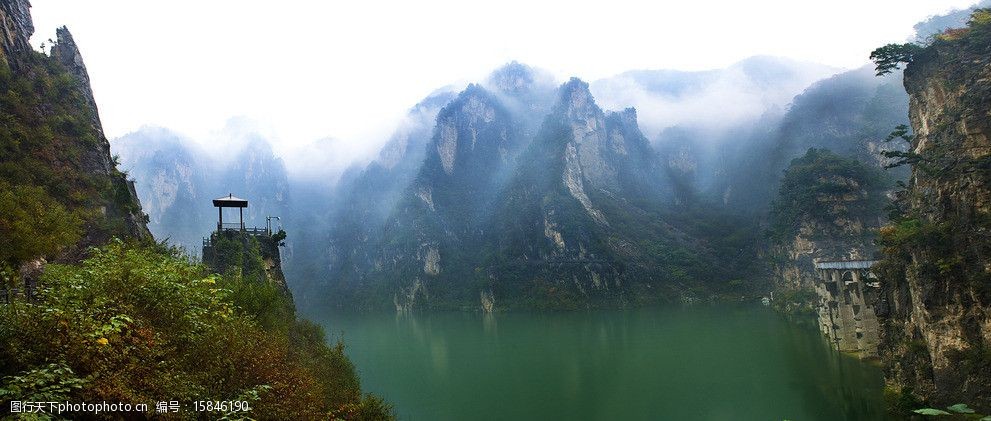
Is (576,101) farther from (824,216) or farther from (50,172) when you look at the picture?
(50,172)

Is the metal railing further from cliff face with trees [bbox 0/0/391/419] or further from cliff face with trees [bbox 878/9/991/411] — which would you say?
cliff face with trees [bbox 878/9/991/411]

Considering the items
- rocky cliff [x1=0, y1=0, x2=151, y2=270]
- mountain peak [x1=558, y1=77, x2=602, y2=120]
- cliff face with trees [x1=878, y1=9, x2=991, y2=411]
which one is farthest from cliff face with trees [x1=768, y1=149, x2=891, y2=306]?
mountain peak [x1=558, y1=77, x2=602, y2=120]

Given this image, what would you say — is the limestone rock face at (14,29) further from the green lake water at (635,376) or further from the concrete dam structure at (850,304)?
the concrete dam structure at (850,304)

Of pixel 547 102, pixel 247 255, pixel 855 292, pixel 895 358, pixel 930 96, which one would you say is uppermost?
pixel 547 102

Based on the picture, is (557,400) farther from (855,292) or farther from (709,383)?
(855,292)

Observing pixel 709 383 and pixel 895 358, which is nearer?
pixel 895 358

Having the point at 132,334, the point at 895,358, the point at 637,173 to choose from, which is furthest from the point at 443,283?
the point at 132,334
